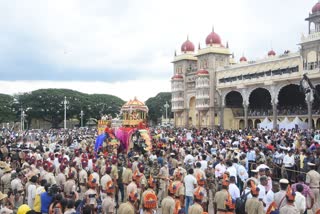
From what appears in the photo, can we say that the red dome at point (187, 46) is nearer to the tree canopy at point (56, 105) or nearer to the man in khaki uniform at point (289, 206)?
the tree canopy at point (56, 105)

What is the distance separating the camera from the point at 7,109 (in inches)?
2689

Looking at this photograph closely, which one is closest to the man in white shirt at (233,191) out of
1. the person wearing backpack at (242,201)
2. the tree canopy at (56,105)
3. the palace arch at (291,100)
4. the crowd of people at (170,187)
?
the crowd of people at (170,187)

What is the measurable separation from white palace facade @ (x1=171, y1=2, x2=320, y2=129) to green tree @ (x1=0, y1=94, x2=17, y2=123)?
1181 inches

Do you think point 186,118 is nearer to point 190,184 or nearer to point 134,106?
point 134,106

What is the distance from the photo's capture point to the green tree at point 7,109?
66.3m

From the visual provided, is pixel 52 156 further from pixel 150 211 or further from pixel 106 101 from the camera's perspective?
pixel 106 101

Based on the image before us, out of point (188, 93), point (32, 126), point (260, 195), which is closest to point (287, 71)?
point (188, 93)

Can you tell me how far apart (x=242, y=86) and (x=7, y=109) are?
43308 mm

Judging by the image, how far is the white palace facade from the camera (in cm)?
4043

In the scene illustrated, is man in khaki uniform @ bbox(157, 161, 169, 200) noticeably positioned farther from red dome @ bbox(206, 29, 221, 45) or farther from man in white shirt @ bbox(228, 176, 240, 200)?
red dome @ bbox(206, 29, 221, 45)

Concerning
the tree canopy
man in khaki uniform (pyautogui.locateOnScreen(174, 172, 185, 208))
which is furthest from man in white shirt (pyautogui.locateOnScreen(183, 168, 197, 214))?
the tree canopy

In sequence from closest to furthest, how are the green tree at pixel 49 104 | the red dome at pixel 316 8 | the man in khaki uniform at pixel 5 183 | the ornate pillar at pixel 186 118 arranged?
the man in khaki uniform at pixel 5 183
the red dome at pixel 316 8
the ornate pillar at pixel 186 118
the green tree at pixel 49 104

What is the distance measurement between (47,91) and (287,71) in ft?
155

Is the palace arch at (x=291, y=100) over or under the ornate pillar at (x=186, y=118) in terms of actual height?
over
